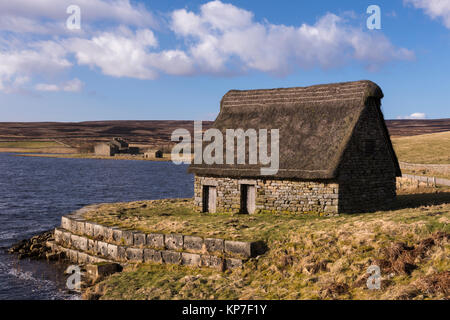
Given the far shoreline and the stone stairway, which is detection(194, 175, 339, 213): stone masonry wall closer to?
the stone stairway

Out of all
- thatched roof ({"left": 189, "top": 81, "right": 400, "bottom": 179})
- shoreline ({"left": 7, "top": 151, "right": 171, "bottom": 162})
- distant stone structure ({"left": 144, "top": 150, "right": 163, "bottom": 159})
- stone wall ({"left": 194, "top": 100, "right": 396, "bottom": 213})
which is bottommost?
shoreline ({"left": 7, "top": 151, "right": 171, "bottom": 162})

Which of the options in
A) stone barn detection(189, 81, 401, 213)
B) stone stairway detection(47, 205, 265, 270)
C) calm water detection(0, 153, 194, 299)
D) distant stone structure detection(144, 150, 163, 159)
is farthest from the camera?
distant stone structure detection(144, 150, 163, 159)

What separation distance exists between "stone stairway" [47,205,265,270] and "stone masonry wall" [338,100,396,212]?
707 centimetres

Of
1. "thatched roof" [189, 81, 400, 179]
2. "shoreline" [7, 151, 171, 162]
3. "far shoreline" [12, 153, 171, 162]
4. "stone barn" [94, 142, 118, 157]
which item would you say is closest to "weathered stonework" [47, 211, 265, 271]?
"thatched roof" [189, 81, 400, 179]

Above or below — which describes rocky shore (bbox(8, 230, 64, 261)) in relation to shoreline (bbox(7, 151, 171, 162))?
below

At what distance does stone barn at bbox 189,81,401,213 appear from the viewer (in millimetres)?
21875

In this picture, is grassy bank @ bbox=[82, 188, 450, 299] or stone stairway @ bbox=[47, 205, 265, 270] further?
stone stairway @ bbox=[47, 205, 265, 270]

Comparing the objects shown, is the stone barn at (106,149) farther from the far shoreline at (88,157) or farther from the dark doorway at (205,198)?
the dark doorway at (205,198)

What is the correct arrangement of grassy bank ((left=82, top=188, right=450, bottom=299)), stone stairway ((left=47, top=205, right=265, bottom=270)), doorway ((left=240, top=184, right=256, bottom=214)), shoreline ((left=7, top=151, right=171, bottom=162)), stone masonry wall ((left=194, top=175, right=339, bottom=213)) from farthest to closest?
1. shoreline ((left=7, top=151, right=171, bottom=162))
2. doorway ((left=240, top=184, right=256, bottom=214))
3. stone masonry wall ((left=194, top=175, right=339, bottom=213))
4. stone stairway ((left=47, top=205, right=265, bottom=270))
5. grassy bank ((left=82, top=188, right=450, bottom=299))

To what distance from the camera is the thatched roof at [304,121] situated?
22.1 meters

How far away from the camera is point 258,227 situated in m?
19.0

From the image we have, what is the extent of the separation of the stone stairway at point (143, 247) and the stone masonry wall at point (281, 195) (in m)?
5.85
